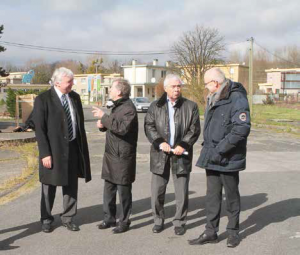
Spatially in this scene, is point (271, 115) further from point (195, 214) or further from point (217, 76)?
point (217, 76)

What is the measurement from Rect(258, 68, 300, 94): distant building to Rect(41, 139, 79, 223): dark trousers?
75.9 meters

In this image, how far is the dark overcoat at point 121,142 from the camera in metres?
4.75

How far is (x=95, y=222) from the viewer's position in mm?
5234

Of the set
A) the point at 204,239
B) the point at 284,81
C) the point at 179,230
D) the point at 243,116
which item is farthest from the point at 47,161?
the point at 284,81

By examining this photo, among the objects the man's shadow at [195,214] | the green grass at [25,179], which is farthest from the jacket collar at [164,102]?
the green grass at [25,179]

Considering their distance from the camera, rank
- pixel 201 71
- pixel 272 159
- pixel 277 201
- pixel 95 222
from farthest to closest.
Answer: pixel 201 71 < pixel 272 159 < pixel 277 201 < pixel 95 222

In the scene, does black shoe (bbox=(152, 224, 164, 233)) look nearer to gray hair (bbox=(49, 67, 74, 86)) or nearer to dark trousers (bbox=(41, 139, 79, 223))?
dark trousers (bbox=(41, 139, 79, 223))

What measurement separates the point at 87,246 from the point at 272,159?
24.6 ft

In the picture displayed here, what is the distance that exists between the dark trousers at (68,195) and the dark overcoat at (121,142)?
430 mm

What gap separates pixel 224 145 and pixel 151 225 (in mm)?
1624

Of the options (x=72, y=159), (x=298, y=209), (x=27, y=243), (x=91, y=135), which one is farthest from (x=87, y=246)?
(x=91, y=135)

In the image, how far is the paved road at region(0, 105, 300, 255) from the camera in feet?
14.3

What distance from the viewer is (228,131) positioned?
434 cm

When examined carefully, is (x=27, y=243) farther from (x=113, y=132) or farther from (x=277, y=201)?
(x=277, y=201)
